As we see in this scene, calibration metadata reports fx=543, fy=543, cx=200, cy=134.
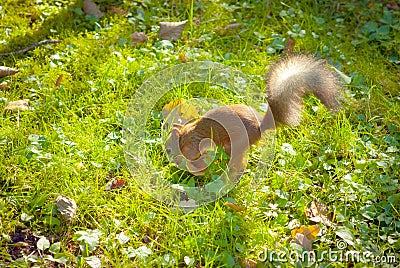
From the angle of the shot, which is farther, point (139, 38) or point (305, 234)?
point (139, 38)

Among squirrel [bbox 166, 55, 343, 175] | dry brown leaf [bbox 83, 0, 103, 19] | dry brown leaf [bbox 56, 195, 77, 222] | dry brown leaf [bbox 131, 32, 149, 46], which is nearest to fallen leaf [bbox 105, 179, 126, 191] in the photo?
dry brown leaf [bbox 56, 195, 77, 222]

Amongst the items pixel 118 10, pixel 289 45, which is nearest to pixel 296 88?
pixel 289 45

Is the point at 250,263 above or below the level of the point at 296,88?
below

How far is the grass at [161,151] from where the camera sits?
241 cm

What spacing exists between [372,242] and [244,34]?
1.85m

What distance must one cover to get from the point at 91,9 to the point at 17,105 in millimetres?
1103

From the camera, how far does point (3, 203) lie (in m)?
2.49

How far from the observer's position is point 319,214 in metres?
2.61

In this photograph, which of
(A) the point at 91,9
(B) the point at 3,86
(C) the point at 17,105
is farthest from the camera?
(A) the point at 91,9

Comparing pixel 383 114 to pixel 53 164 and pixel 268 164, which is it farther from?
pixel 53 164

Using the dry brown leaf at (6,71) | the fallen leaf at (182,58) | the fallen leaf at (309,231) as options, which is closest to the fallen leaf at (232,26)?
the fallen leaf at (182,58)

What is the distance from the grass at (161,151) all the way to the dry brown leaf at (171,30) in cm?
5

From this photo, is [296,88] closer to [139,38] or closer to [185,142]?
[185,142]

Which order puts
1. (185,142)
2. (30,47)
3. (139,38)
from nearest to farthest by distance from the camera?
(185,142) < (30,47) < (139,38)
